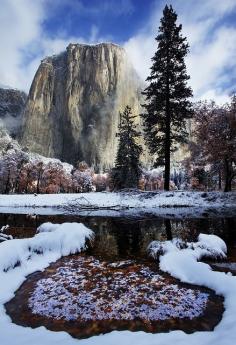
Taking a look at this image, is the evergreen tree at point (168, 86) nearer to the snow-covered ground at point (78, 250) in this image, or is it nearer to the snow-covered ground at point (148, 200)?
the snow-covered ground at point (148, 200)

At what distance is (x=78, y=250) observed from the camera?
13141 mm

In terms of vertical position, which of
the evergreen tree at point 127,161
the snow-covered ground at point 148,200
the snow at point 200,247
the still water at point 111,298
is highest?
the evergreen tree at point 127,161

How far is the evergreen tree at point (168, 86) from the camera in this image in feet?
106

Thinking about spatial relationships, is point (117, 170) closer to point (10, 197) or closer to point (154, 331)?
point (10, 197)

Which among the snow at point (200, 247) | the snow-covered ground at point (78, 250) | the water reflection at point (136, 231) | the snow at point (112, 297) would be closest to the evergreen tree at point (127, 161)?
the water reflection at point (136, 231)

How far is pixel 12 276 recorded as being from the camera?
9609mm

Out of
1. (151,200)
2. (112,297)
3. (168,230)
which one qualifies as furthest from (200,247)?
(151,200)

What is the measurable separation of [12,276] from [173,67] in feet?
90.6

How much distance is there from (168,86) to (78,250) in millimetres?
23226

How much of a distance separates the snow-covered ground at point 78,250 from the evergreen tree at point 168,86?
1964cm

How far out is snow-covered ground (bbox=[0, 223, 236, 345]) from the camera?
5777 mm

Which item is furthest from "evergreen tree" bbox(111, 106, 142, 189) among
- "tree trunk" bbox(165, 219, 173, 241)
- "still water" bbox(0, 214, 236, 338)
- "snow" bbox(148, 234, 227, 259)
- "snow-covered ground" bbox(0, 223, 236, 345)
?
"snow" bbox(148, 234, 227, 259)

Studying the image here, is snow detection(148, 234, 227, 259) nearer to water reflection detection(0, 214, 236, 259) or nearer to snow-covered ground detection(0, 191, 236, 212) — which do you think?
water reflection detection(0, 214, 236, 259)

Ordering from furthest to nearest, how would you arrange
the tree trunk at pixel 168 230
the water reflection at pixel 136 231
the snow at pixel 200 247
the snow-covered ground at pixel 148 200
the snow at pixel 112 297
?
1. the snow-covered ground at pixel 148 200
2. the tree trunk at pixel 168 230
3. the water reflection at pixel 136 231
4. the snow at pixel 200 247
5. the snow at pixel 112 297
